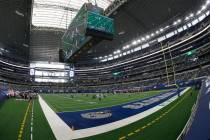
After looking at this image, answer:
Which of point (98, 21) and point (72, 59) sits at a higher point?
point (98, 21)

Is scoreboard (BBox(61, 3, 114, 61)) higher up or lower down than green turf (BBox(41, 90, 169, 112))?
higher up

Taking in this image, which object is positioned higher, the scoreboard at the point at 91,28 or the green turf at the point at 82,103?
the scoreboard at the point at 91,28

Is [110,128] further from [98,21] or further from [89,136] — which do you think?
[98,21]

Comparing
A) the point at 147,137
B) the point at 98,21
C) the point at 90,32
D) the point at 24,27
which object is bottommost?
the point at 147,137

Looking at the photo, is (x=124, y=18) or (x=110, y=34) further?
(x=124, y=18)

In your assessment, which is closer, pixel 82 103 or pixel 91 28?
pixel 91 28

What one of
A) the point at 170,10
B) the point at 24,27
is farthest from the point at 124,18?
the point at 24,27

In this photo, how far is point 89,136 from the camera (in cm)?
752

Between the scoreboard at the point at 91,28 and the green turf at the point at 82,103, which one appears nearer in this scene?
the green turf at the point at 82,103

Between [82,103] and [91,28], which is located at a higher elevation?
[91,28]

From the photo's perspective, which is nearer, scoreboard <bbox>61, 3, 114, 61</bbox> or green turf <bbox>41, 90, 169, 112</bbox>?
green turf <bbox>41, 90, 169, 112</bbox>

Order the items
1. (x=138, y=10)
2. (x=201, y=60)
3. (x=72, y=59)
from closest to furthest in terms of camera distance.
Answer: (x=72, y=59), (x=138, y=10), (x=201, y=60)

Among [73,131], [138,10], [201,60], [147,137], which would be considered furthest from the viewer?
[201,60]

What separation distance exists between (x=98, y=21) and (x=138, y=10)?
29454mm
